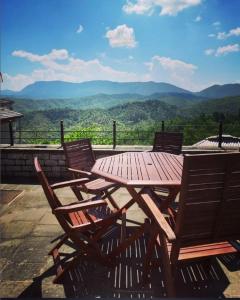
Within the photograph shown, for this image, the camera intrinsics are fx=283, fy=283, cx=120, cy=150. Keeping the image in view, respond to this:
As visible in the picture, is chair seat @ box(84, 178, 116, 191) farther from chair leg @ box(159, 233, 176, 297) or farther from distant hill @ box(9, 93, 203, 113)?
distant hill @ box(9, 93, 203, 113)

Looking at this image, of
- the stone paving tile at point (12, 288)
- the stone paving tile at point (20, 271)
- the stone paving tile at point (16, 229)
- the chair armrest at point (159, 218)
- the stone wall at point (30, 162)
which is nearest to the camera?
the chair armrest at point (159, 218)

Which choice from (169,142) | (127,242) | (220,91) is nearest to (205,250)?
(127,242)

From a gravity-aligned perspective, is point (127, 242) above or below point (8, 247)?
above

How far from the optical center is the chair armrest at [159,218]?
201cm

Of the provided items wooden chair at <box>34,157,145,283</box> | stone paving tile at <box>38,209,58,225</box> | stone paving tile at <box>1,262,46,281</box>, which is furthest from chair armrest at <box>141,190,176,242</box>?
stone paving tile at <box>38,209,58,225</box>

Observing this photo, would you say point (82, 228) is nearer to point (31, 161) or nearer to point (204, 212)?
point (204, 212)

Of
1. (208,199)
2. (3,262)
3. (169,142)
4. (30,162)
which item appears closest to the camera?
(208,199)

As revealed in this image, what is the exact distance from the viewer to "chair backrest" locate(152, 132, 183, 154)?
15.9 ft

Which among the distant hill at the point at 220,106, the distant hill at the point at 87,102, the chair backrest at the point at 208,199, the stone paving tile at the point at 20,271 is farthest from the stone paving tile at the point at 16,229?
the distant hill at the point at 87,102

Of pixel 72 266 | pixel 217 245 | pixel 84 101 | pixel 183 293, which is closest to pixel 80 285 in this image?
pixel 72 266

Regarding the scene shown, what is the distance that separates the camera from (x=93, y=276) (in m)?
2.76

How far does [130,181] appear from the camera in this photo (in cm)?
284

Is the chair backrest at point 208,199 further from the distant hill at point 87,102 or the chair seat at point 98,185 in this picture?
the distant hill at point 87,102

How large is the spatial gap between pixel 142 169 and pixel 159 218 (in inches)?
42.6
